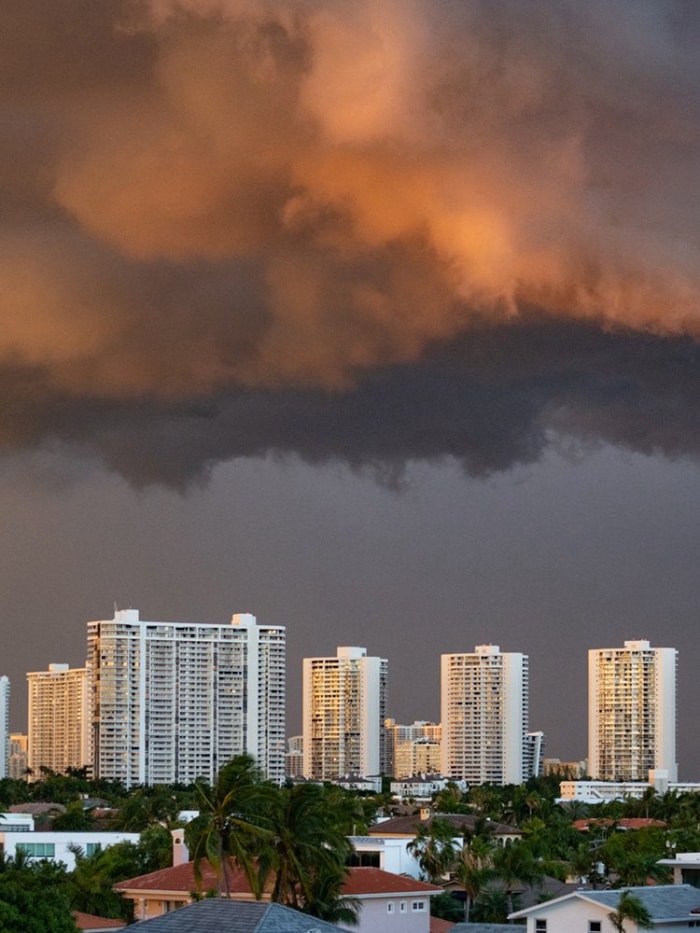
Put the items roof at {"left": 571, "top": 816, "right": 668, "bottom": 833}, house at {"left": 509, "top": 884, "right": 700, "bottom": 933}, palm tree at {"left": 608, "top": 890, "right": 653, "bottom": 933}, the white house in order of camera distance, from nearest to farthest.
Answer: palm tree at {"left": 608, "top": 890, "right": 653, "bottom": 933} → house at {"left": 509, "top": 884, "right": 700, "bottom": 933} → the white house → roof at {"left": 571, "top": 816, "right": 668, "bottom": 833}

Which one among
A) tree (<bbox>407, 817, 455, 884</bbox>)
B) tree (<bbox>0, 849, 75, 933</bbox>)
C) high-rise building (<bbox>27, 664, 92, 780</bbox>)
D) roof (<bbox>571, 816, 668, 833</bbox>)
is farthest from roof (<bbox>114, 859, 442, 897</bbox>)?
high-rise building (<bbox>27, 664, 92, 780</bbox>)

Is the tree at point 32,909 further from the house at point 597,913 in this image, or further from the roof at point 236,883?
the house at point 597,913

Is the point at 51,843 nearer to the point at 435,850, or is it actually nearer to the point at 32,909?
the point at 435,850

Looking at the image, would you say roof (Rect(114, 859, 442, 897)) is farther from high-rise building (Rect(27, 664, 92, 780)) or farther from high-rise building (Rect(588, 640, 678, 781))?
high-rise building (Rect(588, 640, 678, 781))

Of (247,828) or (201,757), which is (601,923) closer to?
(247,828)

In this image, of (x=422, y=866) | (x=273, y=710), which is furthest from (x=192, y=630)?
(x=422, y=866)

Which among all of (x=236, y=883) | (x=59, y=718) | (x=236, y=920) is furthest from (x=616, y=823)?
(x=59, y=718)
